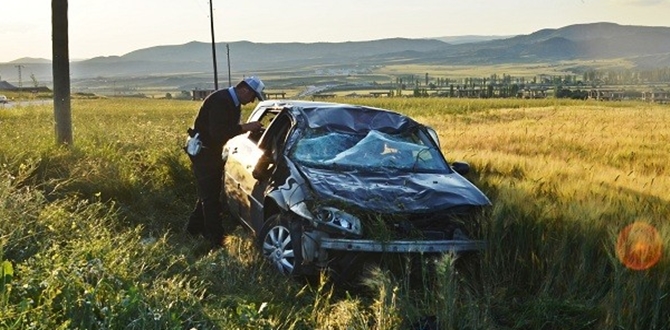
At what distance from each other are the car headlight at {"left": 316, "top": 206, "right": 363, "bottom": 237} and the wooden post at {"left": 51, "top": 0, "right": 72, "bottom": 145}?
6.55 metres

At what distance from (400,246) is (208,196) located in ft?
10.9

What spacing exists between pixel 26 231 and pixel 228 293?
181 centimetres

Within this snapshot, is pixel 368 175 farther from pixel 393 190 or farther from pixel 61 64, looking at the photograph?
pixel 61 64

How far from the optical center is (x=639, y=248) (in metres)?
4.27

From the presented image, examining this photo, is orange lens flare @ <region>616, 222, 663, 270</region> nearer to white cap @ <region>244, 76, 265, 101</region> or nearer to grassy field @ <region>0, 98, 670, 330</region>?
grassy field @ <region>0, 98, 670, 330</region>

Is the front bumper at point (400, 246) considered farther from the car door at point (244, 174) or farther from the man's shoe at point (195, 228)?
the man's shoe at point (195, 228)

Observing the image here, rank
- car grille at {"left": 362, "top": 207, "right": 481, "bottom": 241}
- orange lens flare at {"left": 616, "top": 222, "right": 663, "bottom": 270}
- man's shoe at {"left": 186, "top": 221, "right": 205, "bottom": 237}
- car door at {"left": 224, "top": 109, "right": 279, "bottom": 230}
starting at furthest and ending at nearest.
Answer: man's shoe at {"left": 186, "top": 221, "right": 205, "bottom": 237}
car door at {"left": 224, "top": 109, "right": 279, "bottom": 230}
car grille at {"left": 362, "top": 207, "right": 481, "bottom": 241}
orange lens flare at {"left": 616, "top": 222, "right": 663, "bottom": 270}

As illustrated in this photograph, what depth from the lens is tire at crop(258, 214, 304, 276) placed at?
537 cm

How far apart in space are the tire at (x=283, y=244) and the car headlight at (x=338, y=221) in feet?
1.00

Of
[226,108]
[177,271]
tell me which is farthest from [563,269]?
[226,108]

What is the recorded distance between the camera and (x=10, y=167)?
7812mm

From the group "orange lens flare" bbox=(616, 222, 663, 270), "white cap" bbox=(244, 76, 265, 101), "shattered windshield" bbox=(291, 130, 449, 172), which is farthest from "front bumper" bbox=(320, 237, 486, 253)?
"white cap" bbox=(244, 76, 265, 101)

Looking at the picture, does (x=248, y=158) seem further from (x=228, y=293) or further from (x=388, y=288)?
(x=388, y=288)

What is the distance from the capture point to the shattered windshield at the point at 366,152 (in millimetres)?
6324
